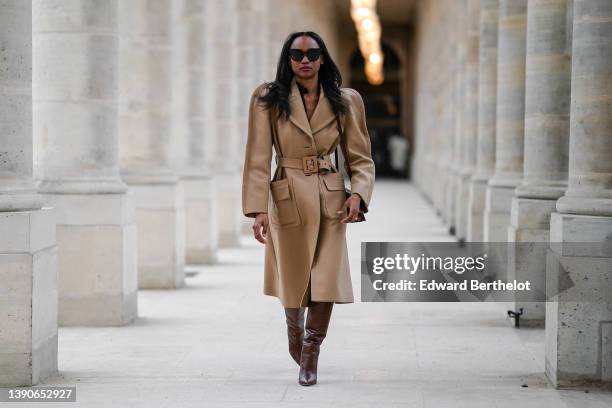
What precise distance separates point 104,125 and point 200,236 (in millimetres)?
5730

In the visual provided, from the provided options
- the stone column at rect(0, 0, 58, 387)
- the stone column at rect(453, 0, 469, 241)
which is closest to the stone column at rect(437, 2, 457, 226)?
the stone column at rect(453, 0, 469, 241)

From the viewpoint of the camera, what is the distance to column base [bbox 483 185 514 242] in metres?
12.9

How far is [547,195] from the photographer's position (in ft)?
34.4

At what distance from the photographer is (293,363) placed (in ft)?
27.9

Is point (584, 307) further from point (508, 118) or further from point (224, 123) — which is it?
point (224, 123)

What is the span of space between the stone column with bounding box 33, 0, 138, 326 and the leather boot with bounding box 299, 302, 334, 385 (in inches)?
127

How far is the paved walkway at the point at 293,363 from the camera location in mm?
7367

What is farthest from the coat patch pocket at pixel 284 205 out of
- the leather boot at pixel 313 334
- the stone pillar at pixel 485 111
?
the stone pillar at pixel 485 111

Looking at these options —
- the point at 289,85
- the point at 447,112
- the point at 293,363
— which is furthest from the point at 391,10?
the point at 289,85

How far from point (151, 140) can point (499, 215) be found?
3.77m

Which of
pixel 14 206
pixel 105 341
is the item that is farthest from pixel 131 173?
pixel 14 206

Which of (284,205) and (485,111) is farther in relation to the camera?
(485,111)

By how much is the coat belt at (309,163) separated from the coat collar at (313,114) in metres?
0.16

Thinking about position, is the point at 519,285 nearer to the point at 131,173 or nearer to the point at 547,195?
the point at 547,195
